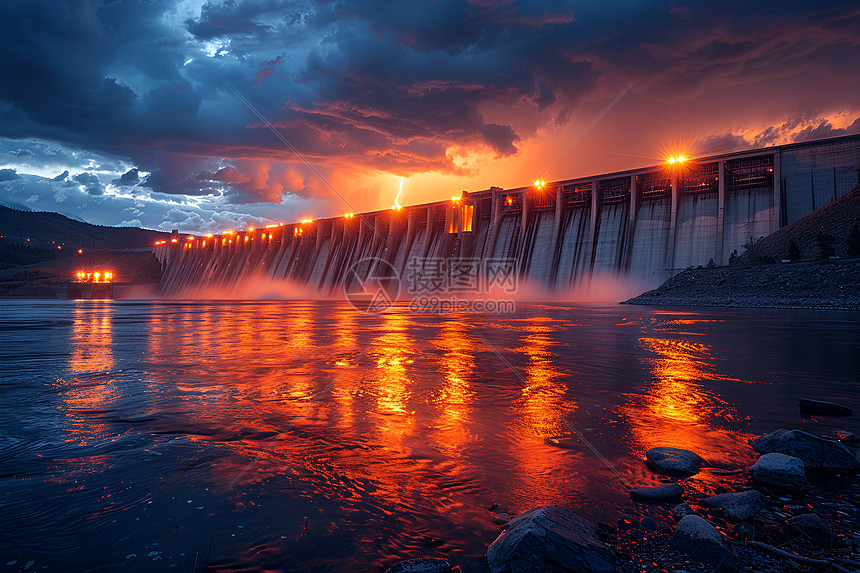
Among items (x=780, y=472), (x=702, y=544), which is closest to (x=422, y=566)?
(x=702, y=544)

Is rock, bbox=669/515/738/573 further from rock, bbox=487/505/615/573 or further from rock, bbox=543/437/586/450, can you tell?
rock, bbox=543/437/586/450

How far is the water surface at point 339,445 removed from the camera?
2375mm

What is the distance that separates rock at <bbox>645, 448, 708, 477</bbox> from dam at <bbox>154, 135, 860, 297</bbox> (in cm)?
3792

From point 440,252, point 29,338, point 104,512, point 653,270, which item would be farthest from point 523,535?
point 440,252

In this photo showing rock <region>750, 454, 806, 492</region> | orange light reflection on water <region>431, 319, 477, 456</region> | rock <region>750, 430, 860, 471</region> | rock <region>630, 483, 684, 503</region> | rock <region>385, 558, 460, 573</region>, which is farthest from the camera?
orange light reflection on water <region>431, 319, 477, 456</region>

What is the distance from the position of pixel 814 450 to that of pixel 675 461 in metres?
1.14

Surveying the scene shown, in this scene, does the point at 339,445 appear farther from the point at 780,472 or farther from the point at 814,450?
the point at 814,450

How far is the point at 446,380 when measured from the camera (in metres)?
7.13

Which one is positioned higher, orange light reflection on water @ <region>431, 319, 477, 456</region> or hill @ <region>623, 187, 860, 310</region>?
hill @ <region>623, 187, 860, 310</region>

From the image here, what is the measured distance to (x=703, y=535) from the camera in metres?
2.26

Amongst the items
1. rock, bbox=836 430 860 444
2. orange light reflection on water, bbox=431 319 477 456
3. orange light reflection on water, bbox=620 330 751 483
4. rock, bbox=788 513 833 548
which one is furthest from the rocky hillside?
rock, bbox=788 513 833 548

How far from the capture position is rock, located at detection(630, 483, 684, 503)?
2881 mm

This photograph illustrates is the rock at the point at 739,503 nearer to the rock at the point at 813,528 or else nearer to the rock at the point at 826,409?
the rock at the point at 813,528
